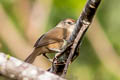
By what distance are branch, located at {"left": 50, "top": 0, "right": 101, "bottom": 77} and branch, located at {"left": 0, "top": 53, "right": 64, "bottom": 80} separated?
1.30ft

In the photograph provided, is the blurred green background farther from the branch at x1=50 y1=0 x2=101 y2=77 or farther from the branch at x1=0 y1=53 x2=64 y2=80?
the branch at x1=0 y1=53 x2=64 y2=80

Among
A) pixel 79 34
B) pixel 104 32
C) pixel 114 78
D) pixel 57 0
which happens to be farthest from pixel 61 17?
pixel 79 34

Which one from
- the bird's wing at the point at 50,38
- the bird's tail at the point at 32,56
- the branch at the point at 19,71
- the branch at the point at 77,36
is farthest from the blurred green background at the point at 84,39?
the branch at the point at 19,71

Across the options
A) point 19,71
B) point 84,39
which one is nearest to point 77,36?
point 19,71

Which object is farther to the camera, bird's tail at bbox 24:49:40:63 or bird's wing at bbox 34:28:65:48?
bird's wing at bbox 34:28:65:48

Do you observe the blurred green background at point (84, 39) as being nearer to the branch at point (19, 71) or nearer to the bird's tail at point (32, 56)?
the bird's tail at point (32, 56)

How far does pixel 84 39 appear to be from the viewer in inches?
333

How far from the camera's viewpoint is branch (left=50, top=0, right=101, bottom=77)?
3841 mm

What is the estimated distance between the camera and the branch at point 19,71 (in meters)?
3.65

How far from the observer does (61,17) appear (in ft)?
27.7

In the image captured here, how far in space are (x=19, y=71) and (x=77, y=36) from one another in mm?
781

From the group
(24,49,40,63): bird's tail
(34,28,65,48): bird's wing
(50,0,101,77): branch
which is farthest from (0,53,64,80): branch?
(34,28,65,48): bird's wing

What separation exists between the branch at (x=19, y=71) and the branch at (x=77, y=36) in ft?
1.30

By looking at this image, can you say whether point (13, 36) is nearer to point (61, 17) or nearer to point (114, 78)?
point (61, 17)
